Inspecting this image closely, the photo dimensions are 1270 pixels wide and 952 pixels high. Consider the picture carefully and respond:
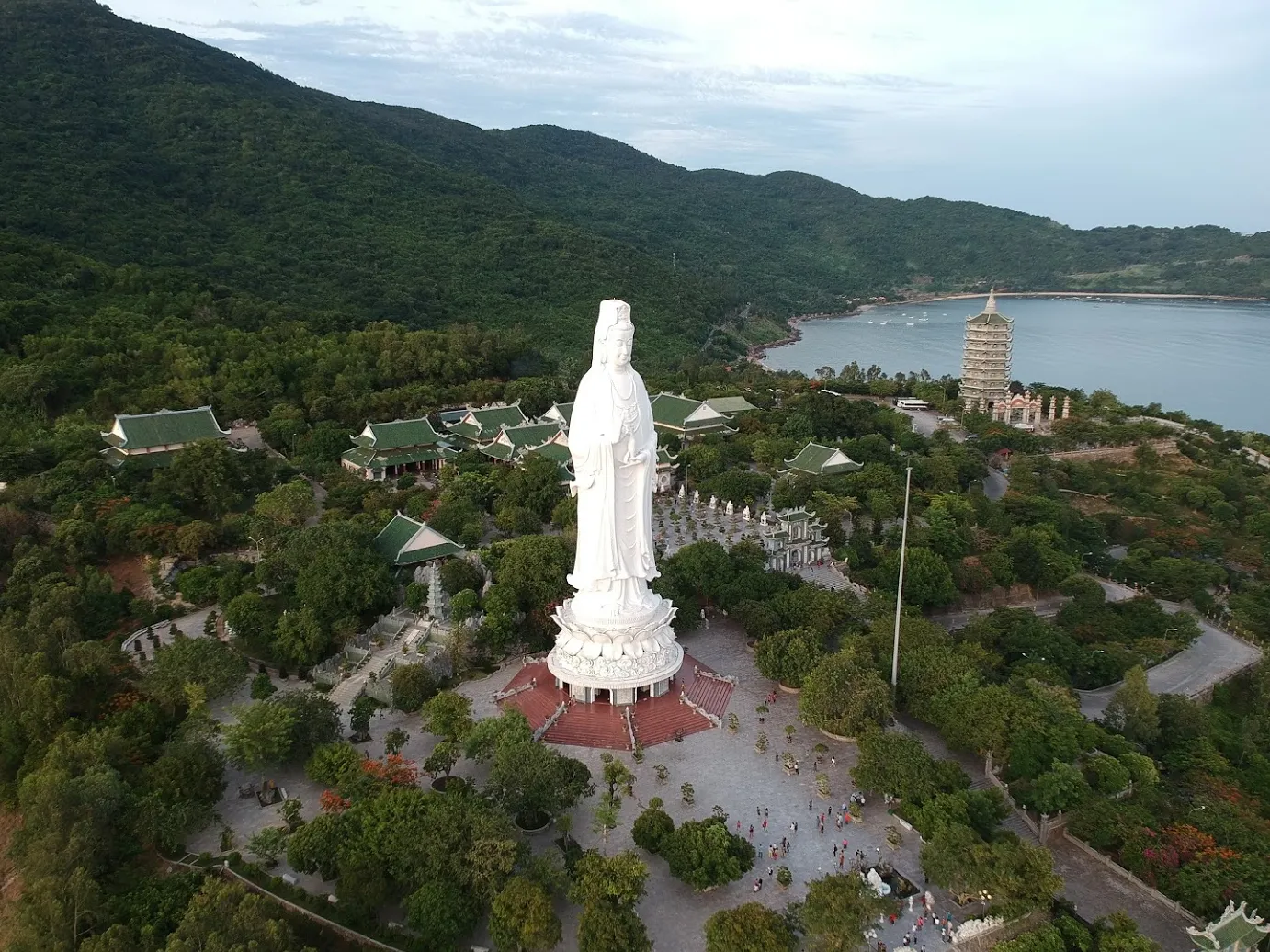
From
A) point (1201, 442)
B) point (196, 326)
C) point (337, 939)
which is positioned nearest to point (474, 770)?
point (337, 939)

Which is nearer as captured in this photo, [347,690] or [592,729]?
[592,729]

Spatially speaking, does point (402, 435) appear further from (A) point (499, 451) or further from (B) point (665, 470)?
(B) point (665, 470)

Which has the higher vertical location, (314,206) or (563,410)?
(314,206)

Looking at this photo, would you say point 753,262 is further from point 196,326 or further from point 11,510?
point 11,510

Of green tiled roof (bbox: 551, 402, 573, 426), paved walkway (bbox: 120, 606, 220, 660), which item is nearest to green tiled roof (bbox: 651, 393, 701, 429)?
green tiled roof (bbox: 551, 402, 573, 426)

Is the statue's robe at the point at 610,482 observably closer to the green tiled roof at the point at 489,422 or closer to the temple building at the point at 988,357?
the green tiled roof at the point at 489,422

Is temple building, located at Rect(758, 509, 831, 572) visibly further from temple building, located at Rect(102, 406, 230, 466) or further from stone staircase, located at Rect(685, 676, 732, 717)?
temple building, located at Rect(102, 406, 230, 466)

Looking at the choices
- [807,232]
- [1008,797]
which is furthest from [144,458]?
[807,232]

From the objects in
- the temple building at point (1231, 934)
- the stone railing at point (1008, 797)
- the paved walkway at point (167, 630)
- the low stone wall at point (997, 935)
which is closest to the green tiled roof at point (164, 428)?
the paved walkway at point (167, 630)
